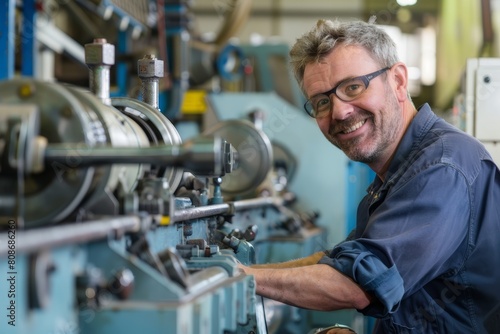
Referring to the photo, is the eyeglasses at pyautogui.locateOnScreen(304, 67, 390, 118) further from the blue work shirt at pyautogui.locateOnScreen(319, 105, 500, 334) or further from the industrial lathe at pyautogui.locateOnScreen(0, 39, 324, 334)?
the industrial lathe at pyautogui.locateOnScreen(0, 39, 324, 334)

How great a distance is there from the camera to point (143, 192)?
1643 mm

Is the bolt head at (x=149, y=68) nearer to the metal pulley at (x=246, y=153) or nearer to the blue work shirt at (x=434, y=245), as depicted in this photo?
the blue work shirt at (x=434, y=245)

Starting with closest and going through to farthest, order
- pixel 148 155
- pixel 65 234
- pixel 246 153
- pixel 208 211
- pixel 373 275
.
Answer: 1. pixel 65 234
2. pixel 148 155
3. pixel 373 275
4. pixel 208 211
5. pixel 246 153

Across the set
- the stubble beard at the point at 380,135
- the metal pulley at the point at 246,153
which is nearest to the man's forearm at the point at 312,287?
the stubble beard at the point at 380,135

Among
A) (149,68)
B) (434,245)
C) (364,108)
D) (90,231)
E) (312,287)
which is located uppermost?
(149,68)

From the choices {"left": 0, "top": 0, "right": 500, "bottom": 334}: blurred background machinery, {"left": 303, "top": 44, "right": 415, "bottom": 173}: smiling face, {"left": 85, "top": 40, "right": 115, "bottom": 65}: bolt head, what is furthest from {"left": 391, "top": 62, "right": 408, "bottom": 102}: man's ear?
{"left": 85, "top": 40, "right": 115, "bottom": 65}: bolt head

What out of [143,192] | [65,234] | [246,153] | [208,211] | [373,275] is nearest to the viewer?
[65,234]

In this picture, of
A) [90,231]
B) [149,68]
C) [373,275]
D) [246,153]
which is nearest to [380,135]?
[373,275]

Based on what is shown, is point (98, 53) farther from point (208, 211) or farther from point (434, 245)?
point (434, 245)

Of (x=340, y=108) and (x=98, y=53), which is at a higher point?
(x=98, y=53)

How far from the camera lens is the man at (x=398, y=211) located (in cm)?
201

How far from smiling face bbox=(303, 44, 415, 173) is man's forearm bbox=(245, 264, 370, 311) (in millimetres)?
478

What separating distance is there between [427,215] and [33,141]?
1078mm

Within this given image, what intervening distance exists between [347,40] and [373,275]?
745 millimetres
